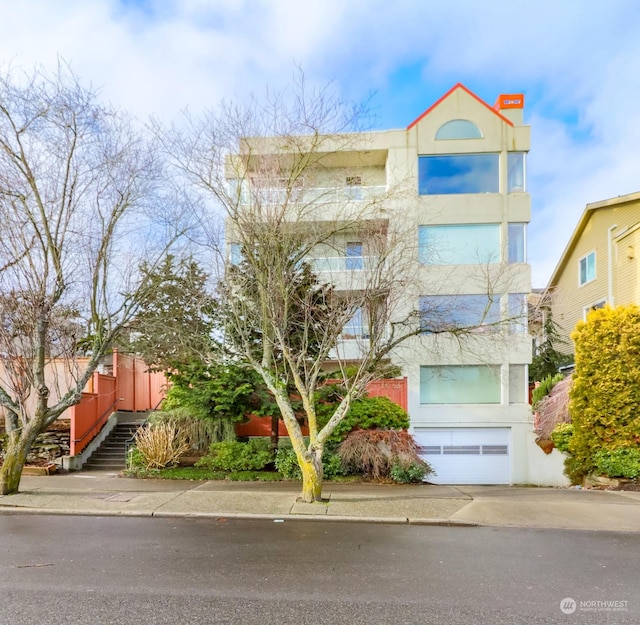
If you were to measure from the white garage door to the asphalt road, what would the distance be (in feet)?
32.3

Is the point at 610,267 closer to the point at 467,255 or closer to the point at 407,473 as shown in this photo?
the point at 467,255

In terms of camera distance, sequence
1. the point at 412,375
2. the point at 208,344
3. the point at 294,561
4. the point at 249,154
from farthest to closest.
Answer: the point at 412,375
the point at 208,344
the point at 249,154
the point at 294,561

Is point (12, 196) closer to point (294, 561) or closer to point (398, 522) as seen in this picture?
point (294, 561)

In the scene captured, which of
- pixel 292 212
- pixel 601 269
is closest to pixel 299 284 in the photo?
pixel 292 212

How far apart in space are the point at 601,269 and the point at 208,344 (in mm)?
14657

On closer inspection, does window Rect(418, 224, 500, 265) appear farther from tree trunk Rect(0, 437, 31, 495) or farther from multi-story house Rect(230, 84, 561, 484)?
tree trunk Rect(0, 437, 31, 495)

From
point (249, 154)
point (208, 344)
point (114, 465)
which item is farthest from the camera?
point (114, 465)

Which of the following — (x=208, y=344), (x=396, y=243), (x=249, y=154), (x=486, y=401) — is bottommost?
(x=486, y=401)

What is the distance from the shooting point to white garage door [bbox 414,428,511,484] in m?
17.0

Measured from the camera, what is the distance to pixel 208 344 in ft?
37.1

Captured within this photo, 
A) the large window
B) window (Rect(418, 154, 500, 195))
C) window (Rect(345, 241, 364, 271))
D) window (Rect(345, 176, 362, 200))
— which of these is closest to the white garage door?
the large window

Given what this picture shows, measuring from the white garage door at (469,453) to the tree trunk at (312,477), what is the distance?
8801 mm

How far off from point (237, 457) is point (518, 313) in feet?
27.0

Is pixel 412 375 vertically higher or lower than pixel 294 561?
higher
